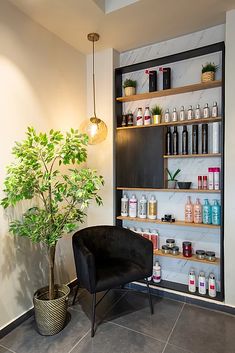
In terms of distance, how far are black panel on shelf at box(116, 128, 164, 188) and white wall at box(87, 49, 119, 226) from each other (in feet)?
0.37

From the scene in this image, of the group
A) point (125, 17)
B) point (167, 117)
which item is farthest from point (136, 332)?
point (125, 17)

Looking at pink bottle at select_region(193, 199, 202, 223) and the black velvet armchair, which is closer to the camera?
the black velvet armchair

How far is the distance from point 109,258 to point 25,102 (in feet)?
5.33

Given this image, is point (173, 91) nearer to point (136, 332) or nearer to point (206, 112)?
point (206, 112)

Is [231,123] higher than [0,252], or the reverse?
[231,123]

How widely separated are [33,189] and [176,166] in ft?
4.66

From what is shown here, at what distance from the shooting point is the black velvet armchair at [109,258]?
1804 millimetres

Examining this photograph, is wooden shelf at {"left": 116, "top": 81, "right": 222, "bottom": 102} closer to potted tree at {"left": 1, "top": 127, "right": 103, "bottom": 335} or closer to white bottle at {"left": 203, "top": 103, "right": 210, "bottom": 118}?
Result: white bottle at {"left": 203, "top": 103, "right": 210, "bottom": 118}

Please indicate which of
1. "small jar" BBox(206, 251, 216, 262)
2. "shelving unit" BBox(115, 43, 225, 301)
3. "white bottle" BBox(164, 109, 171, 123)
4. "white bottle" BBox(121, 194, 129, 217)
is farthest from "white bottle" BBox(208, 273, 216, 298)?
"white bottle" BBox(164, 109, 171, 123)

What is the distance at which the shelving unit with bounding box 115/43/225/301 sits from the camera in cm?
213

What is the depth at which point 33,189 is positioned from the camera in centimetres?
176

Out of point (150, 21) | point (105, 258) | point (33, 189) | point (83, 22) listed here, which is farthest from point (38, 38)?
point (105, 258)

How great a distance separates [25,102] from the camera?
1994mm

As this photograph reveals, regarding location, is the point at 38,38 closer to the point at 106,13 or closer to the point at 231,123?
the point at 106,13
